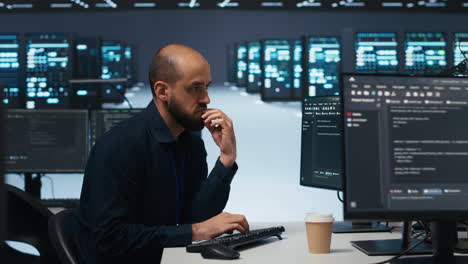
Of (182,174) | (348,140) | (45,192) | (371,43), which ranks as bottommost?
(45,192)

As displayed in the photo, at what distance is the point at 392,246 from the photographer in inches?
72.4

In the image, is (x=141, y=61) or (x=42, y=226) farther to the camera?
(x=141, y=61)

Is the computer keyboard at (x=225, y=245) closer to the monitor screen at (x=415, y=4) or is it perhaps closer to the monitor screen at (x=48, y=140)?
the monitor screen at (x=48, y=140)

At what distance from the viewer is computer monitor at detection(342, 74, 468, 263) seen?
5.02 feet

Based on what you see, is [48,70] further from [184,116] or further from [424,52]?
[184,116]

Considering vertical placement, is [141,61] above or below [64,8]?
below

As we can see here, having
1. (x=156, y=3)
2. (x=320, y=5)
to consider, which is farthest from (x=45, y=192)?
(x=320, y=5)

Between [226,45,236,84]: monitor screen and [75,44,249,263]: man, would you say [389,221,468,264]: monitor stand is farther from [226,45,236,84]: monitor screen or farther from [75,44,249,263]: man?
[226,45,236,84]: monitor screen

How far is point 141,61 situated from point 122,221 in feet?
76.3

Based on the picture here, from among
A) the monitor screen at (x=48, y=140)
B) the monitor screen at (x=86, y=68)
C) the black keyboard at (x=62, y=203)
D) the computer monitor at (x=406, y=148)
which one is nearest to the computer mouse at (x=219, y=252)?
the computer monitor at (x=406, y=148)

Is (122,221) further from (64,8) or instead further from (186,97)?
(64,8)

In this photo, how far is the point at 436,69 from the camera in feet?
33.4

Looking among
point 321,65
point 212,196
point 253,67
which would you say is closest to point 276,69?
point 321,65

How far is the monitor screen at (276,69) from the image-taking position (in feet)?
47.0
